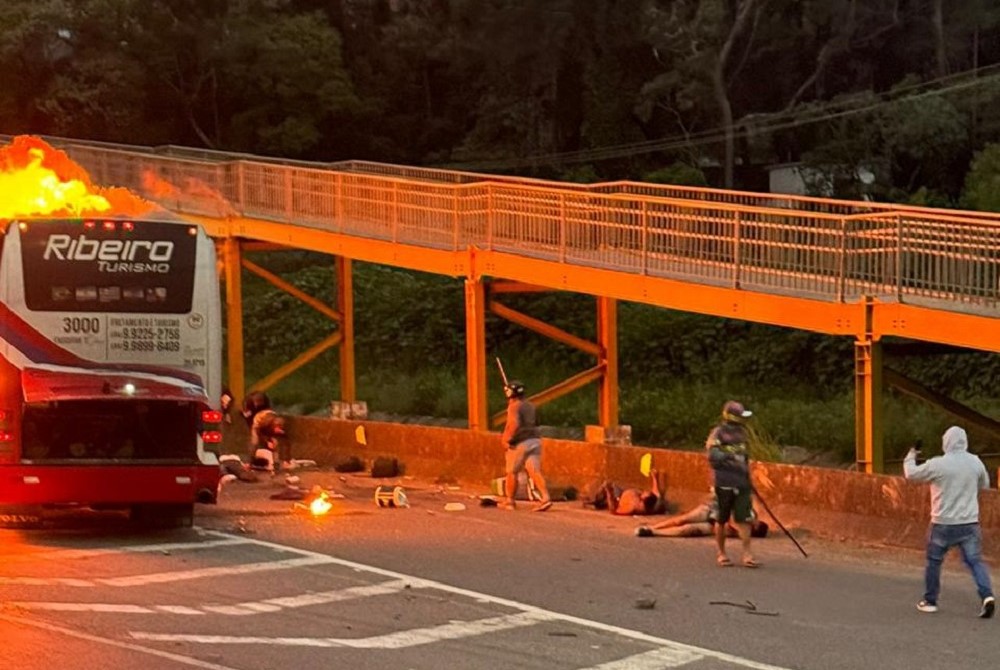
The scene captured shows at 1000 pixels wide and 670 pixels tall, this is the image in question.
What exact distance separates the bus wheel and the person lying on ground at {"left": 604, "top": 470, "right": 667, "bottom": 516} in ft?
17.1

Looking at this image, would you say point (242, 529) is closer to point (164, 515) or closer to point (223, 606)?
point (164, 515)

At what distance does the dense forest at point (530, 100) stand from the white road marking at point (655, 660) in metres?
27.3

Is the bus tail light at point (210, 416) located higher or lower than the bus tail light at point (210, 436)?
higher

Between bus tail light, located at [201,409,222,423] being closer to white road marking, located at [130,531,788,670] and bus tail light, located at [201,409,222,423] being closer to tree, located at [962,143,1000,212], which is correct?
white road marking, located at [130,531,788,670]

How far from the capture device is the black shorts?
13508mm

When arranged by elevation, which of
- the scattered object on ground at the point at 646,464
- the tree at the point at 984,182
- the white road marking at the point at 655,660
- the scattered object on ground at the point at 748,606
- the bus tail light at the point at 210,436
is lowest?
the white road marking at the point at 655,660

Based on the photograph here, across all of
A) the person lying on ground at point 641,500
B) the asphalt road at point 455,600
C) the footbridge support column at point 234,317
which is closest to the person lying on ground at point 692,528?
the asphalt road at point 455,600

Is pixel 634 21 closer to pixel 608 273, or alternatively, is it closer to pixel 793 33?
pixel 793 33

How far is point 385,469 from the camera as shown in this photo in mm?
21578

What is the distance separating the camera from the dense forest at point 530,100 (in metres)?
40.6

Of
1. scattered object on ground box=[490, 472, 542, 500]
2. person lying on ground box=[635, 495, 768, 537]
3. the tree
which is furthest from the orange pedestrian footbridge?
the tree

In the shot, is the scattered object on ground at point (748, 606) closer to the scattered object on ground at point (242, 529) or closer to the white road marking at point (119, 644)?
the white road marking at point (119, 644)

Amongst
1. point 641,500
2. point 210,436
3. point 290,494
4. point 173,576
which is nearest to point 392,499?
point 290,494

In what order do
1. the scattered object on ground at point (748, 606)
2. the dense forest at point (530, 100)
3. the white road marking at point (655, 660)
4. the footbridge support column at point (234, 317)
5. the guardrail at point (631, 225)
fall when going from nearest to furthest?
1. the white road marking at point (655, 660)
2. the scattered object on ground at point (748, 606)
3. the guardrail at point (631, 225)
4. the footbridge support column at point (234, 317)
5. the dense forest at point (530, 100)
